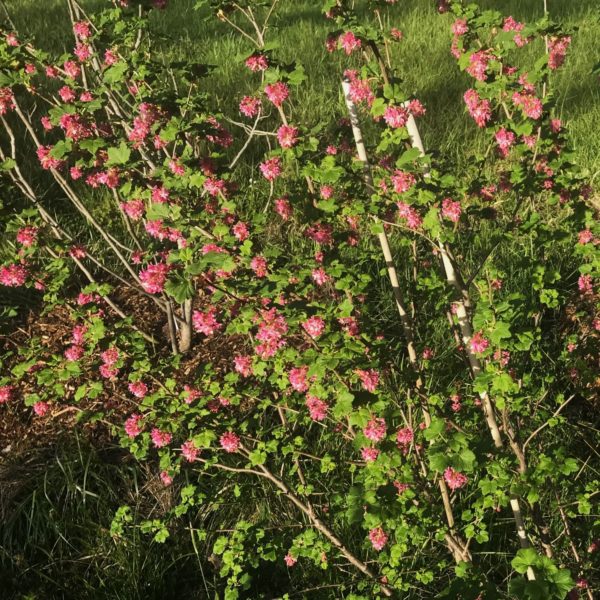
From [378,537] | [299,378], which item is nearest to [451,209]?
[299,378]

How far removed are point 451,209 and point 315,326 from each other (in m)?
0.51

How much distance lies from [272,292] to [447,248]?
0.54m

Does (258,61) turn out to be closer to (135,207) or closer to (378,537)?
(135,207)

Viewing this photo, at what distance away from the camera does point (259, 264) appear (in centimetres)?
210

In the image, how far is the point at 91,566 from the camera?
2781mm

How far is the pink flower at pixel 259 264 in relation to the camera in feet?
6.89

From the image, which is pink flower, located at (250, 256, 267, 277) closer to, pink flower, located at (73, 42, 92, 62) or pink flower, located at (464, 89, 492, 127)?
pink flower, located at (464, 89, 492, 127)

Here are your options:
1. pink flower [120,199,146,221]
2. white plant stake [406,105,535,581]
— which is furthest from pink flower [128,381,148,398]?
white plant stake [406,105,535,581]

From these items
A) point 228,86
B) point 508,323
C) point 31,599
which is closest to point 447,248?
point 508,323

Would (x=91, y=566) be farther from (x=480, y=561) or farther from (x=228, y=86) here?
(x=228, y=86)

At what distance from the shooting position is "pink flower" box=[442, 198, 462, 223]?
6.60 feet

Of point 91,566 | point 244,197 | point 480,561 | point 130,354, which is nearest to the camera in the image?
point 130,354

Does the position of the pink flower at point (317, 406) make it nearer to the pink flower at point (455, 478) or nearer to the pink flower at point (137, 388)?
the pink flower at point (455, 478)

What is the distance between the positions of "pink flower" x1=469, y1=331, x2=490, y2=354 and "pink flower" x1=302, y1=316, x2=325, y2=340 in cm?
41
